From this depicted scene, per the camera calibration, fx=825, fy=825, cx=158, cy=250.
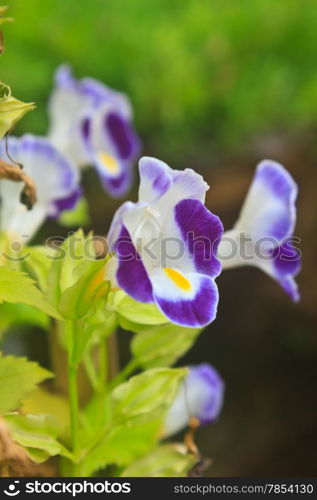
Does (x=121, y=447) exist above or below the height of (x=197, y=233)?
below

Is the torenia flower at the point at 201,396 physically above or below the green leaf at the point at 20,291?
below

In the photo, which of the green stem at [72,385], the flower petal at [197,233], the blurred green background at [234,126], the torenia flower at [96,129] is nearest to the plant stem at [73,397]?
the green stem at [72,385]

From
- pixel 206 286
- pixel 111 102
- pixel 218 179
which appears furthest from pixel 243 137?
pixel 206 286

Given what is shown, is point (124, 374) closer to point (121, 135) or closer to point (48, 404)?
point (48, 404)

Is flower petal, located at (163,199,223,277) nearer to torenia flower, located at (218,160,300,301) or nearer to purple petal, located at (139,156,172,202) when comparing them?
purple petal, located at (139,156,172,202)

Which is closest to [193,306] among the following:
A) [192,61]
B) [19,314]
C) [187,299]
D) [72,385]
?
[187,299]

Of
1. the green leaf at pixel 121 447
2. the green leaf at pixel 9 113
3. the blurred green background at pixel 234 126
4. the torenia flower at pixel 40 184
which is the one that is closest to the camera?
the green leaf at pixel 9 113

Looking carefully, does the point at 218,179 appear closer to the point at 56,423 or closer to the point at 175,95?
the point at 175,95

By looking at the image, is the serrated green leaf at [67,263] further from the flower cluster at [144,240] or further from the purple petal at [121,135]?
the purple petal at [121,135]
